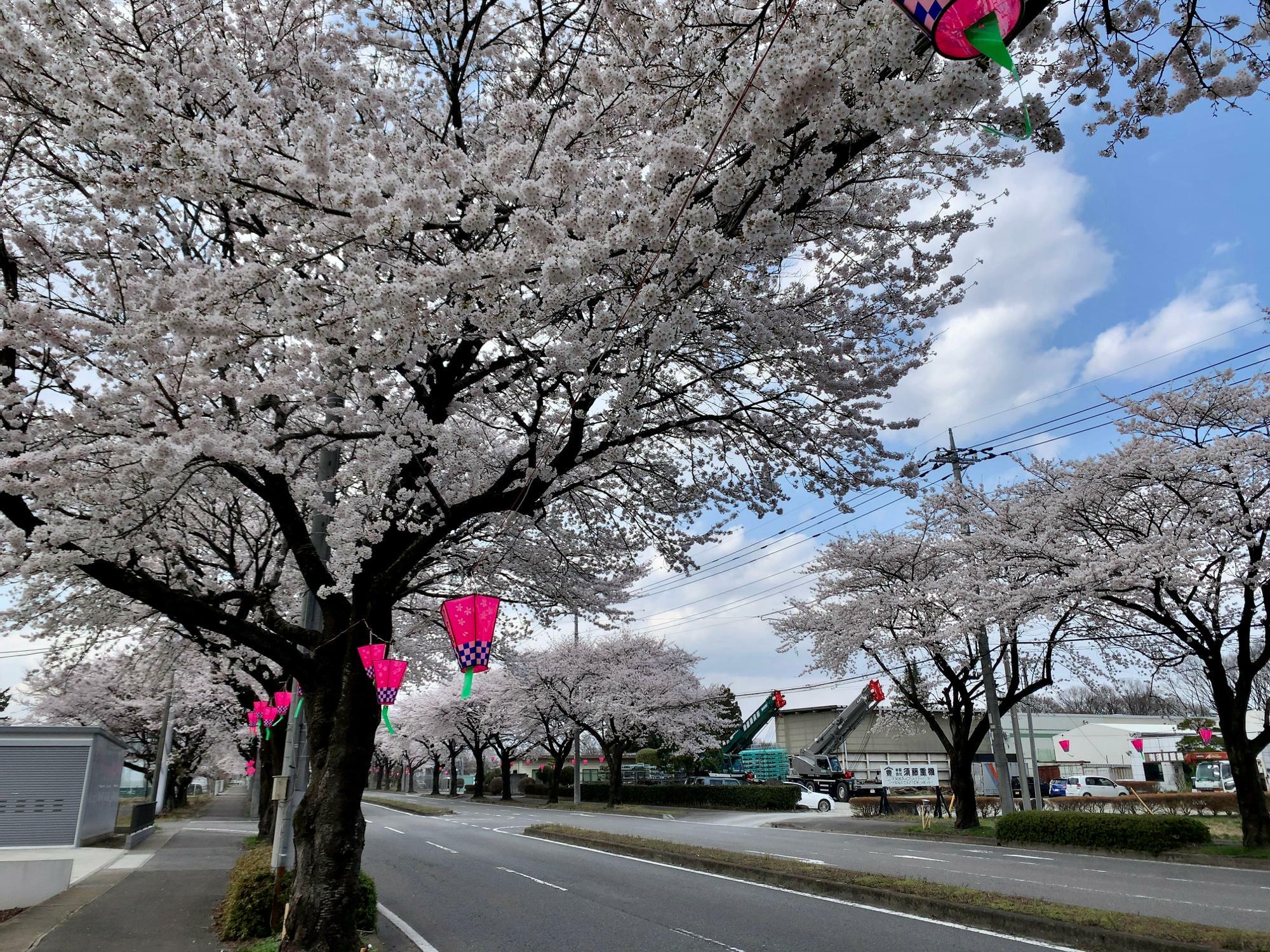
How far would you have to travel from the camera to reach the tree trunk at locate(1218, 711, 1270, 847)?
1489 cm

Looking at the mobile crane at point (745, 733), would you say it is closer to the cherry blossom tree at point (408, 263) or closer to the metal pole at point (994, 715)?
the metal pole at point (994, 715)

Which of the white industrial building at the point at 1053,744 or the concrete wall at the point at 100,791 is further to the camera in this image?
the white industrial building at the point at 1053,744

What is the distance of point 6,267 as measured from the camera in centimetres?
684

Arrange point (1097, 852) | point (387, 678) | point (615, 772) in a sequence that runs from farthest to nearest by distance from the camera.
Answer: point (615, 772) < point (1097, 852) < point (387, 678)

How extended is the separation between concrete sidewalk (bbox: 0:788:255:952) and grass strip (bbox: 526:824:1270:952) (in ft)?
25.6

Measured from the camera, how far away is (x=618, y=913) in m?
9.88

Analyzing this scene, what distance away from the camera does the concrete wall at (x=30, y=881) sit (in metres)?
10.8

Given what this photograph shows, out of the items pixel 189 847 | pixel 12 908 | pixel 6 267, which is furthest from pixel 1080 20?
pixel 189 847

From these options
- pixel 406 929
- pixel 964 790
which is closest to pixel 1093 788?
pixel 964 790

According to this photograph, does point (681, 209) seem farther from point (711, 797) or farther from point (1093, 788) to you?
point (1093, 788)

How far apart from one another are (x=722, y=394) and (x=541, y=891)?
28.1 ft

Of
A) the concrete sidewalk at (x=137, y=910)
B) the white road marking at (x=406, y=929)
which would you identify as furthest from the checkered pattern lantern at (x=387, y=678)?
the concrete sidewalk at (x=137, y=910)

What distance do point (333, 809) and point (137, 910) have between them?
586 cm

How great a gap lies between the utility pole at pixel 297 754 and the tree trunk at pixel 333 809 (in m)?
0.51
